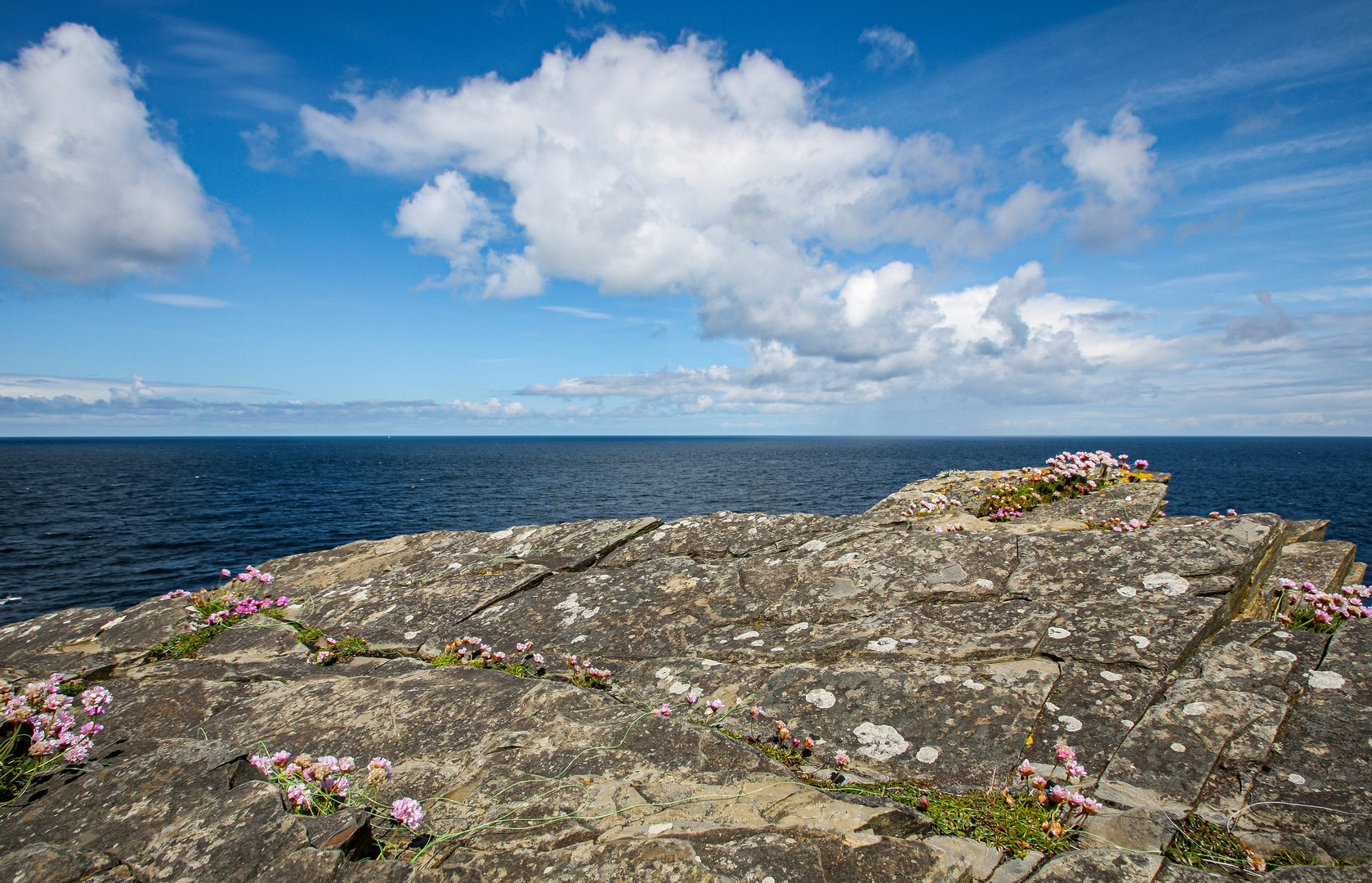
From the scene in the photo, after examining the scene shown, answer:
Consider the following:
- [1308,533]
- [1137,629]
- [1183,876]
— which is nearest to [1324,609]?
[1137,629]

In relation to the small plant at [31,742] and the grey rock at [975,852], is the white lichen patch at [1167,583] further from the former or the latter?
the small plant at [31,742]

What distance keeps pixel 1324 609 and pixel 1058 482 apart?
6.23 m

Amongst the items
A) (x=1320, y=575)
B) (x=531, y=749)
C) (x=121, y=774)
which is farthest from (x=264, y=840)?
(x=1320, y=575)

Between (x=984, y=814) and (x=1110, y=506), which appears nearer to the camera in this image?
(x=984, y=814)

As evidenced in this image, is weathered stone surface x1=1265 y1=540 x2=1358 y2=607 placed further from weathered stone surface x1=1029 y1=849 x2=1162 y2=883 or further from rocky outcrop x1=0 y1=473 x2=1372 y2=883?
weathered stone surface x1=1029 y1=849 x2=1162 y2=883

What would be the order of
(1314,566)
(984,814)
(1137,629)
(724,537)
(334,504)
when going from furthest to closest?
(334,504) < (724,537) < (1314,566) < (1137,629) < (984,814)

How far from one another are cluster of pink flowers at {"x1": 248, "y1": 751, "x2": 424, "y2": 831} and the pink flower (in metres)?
0.13

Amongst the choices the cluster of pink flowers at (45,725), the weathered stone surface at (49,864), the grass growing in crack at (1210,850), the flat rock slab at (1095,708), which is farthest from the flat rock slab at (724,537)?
the weathered stone surface at (49,864)

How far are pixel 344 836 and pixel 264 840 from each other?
445 mm

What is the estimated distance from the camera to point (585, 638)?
8656 millimetres

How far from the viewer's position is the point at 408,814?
4.09 metres

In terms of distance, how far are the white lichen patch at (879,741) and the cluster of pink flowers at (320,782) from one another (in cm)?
403

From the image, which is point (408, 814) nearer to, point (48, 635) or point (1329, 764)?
point (1329, 764)

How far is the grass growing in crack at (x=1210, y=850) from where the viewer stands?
4.12 m
